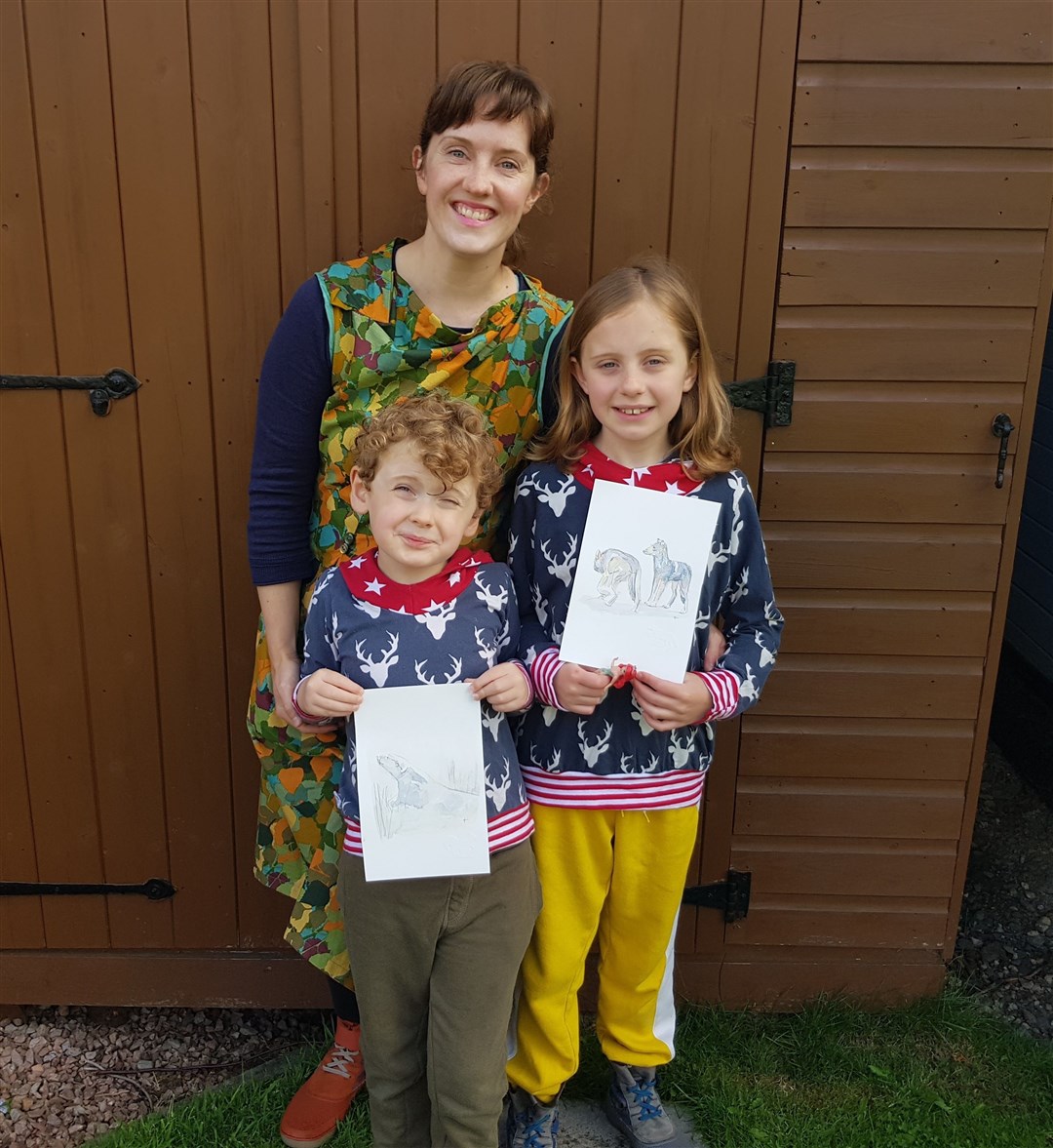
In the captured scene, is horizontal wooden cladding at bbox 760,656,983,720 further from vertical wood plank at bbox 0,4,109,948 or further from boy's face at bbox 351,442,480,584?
vertical wood plank at bbox 0,4,109,948

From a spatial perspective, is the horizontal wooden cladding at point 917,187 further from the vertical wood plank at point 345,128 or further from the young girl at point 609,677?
the vertical wood plank at point 345,128

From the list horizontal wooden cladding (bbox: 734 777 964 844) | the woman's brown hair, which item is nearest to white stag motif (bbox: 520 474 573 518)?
the woman's brown hair

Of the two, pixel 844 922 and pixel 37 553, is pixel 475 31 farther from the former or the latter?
pixel 844 922

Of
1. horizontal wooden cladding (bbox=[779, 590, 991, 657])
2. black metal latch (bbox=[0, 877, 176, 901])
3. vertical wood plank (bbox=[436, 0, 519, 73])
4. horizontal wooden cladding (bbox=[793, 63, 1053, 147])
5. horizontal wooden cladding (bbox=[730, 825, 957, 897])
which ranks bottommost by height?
black metal latch (bbox=[0, 877, 176, 901])

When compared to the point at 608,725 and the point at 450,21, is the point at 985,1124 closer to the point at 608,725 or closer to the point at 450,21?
the point at 608,725

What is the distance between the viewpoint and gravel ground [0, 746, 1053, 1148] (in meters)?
2.78

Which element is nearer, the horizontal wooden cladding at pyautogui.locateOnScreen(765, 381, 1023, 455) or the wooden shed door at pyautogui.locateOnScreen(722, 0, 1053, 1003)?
the wooden shed door at pyautogui.locateOnScreen(722, 0, 1053, 1003)

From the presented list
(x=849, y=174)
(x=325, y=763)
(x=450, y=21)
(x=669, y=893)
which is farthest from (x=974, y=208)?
(x=325, y=763)

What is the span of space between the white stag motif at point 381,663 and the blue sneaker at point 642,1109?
45.7 inches

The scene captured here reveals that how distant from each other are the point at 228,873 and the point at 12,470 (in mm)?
1168

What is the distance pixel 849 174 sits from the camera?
8.22ft

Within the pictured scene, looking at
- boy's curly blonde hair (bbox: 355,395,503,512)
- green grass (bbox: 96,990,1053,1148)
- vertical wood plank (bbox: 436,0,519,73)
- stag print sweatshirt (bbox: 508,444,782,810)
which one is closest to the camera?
boy's curly blonde hair (bbox: 355,395,503,512)

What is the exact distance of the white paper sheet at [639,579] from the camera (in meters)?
2.06

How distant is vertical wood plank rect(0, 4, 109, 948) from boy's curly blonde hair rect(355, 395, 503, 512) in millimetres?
1020
